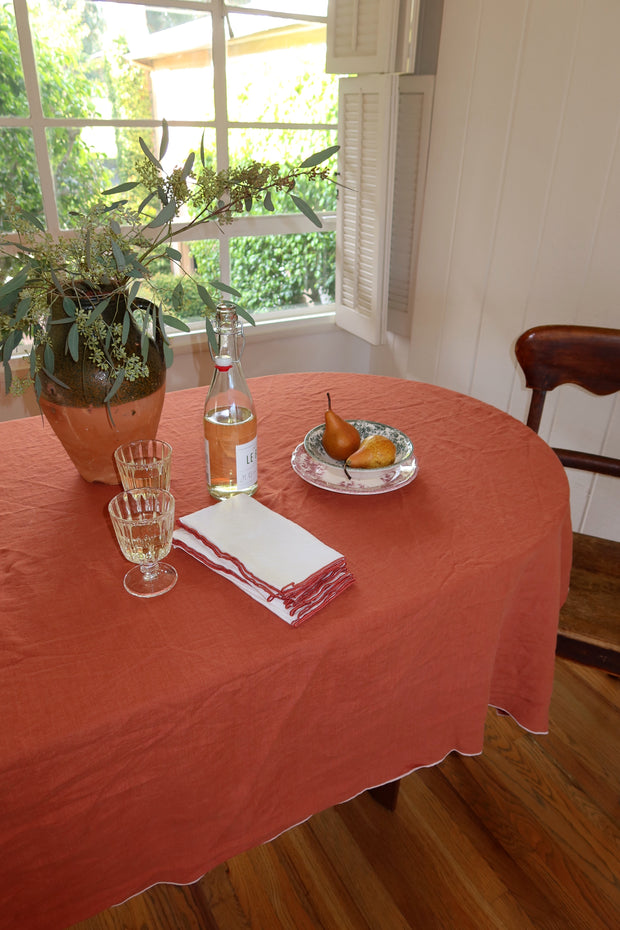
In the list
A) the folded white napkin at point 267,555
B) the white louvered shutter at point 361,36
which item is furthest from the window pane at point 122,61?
the folded white napkin at point 267,555

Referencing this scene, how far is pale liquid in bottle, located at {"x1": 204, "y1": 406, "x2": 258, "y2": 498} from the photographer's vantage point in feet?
3.32

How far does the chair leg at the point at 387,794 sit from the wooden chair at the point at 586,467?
0.44 m

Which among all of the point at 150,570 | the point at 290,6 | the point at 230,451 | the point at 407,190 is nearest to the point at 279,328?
the point at 407,190

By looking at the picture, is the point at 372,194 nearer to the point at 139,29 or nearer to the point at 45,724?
the point at 139,29

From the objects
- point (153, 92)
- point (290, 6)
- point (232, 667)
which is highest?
point (290, 6)

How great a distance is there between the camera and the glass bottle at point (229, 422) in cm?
99

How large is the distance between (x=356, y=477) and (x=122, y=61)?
6.50 feet

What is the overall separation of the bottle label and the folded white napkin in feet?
0.16

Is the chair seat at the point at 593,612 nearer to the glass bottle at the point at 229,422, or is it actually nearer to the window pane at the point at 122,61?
the glass bottle at the point at 229,422

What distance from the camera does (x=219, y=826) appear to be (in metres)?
0.80

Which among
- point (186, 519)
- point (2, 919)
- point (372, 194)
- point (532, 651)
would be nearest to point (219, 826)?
point (2, 919)

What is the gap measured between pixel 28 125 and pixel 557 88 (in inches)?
64.6

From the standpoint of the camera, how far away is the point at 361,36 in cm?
228

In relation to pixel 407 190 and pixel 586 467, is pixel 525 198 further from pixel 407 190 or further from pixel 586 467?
pixel 586 467
